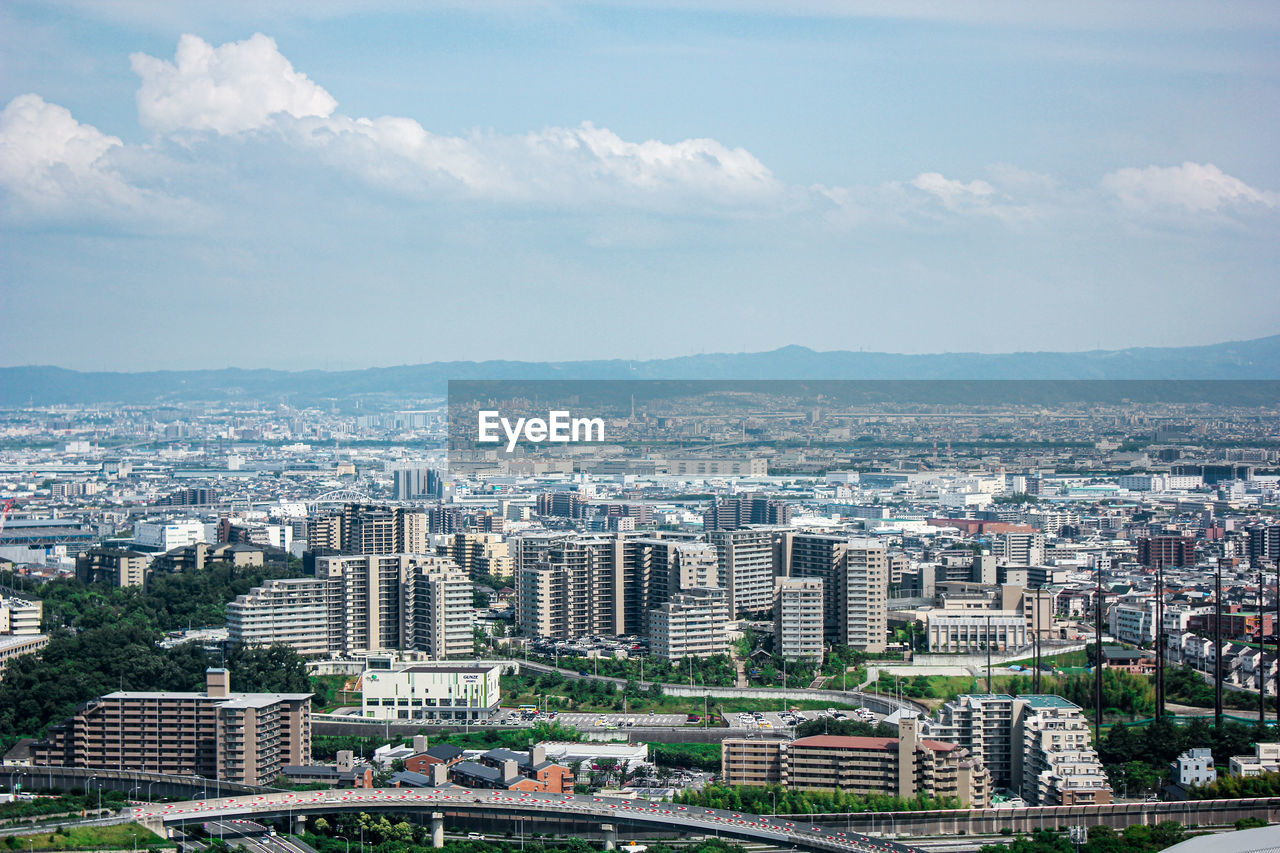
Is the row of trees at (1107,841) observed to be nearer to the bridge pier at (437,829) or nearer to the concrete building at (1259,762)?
the concrete building at (1259,762)

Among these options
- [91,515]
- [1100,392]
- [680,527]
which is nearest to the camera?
[680,527]

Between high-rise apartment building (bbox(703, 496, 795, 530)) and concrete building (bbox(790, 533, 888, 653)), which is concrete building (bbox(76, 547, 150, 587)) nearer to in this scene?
high-rise apartment building (bbox(703, 496, 795, 530))

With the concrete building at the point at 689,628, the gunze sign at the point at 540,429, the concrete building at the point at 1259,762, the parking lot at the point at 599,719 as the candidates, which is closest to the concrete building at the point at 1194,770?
the concrete building at the point at 1259,762

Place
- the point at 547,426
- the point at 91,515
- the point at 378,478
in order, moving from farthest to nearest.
A: the point at 547,426 < the point at 378,478 < the point at 91,515

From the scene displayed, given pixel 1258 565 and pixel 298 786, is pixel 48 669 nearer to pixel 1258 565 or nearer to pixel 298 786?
pixel 298 786

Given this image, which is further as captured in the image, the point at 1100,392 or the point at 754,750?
the point at 1100,392

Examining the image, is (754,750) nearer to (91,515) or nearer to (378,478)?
(91,515)

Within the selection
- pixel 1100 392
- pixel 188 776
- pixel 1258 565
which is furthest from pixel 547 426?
pixel 188 776
